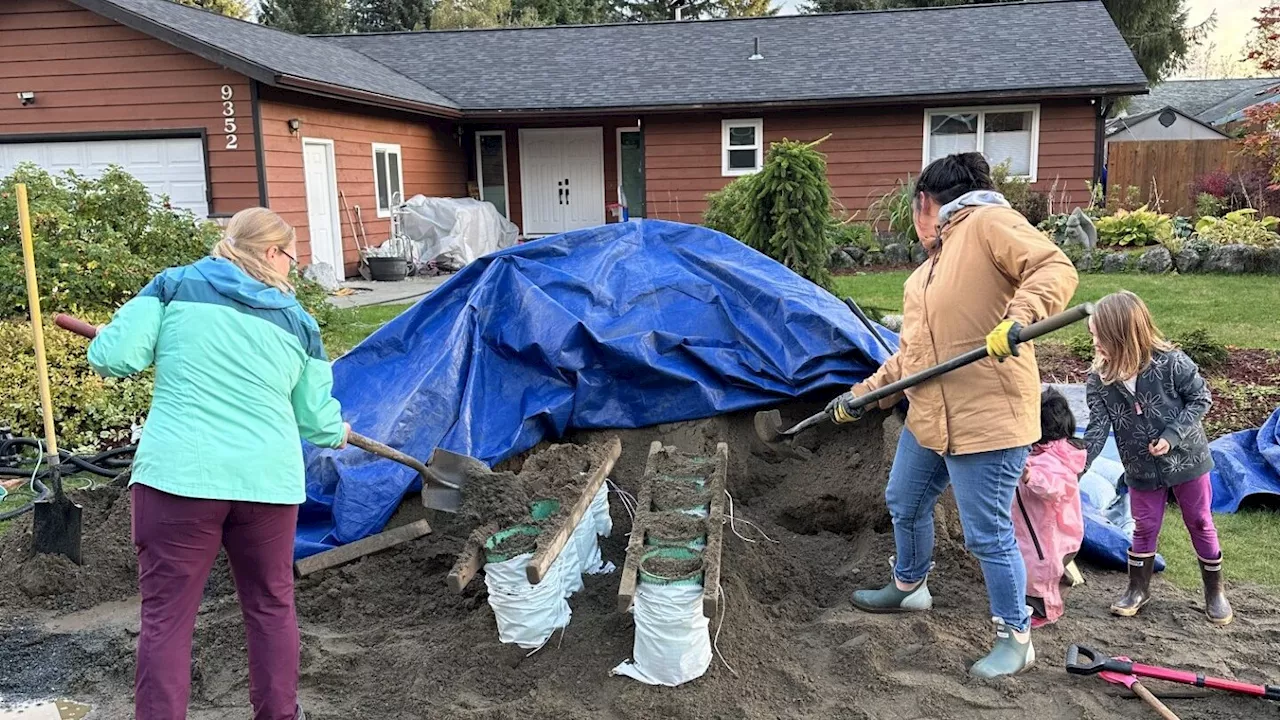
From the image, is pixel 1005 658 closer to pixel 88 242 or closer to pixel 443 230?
pixel 88 242

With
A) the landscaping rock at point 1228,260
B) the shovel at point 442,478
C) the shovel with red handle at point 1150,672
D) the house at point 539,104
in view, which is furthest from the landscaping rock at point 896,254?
the shovel with red handle at point 1150,672

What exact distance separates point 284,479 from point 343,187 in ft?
41.8

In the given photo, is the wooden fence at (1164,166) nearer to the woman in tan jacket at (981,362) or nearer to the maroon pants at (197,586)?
the woman in tan jacket at (981,362)

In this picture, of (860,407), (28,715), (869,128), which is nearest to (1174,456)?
(860,407)

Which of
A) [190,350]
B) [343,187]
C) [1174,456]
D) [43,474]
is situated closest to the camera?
[190,350]

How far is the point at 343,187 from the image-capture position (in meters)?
14.7

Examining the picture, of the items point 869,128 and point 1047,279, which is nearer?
point 1047,279

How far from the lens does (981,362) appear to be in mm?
3078

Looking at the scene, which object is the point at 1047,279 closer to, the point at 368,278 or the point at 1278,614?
the point at 1278,614

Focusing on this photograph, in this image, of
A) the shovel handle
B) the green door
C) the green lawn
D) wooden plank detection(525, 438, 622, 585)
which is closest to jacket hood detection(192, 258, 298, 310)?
wooden plank detection(525, 438, 622, 585)

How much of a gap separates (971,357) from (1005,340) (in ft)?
0.81

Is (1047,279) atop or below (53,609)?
atop

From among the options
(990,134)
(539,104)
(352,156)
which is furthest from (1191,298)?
(352,156)

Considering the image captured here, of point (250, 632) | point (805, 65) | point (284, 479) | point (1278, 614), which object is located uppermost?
point (805, 65)
